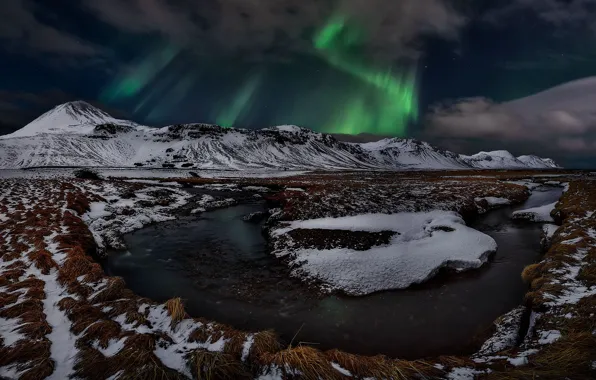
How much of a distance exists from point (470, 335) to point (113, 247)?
17.8 metres

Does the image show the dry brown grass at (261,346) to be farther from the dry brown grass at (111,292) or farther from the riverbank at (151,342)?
the dry brown grass at (111,292)

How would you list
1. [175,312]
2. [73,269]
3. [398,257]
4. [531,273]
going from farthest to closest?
[398,257], [531,273], [73,269], [175,312]

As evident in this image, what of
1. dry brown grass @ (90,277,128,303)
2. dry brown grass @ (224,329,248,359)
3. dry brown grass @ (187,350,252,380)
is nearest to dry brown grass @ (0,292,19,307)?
dry brown grass @ (90,277,128,303)

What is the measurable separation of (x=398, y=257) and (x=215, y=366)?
10029mm

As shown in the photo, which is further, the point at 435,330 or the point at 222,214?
the point at 222,214

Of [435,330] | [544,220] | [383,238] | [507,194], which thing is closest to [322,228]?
[383,238]

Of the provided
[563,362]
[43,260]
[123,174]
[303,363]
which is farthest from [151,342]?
[123,174]

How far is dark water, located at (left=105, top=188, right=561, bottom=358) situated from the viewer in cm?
837

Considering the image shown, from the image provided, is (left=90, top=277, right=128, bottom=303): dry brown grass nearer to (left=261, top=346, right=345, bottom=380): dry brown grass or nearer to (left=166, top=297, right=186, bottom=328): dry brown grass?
(left=166, top=297, right=186, bottom=328): dry brown grass

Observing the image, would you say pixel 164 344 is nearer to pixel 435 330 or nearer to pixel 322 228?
pixel 435 330

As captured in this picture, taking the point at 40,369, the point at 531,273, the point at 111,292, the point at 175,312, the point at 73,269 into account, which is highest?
the point at 531,273

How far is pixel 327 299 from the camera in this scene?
1056cm

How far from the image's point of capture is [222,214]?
90.7 ft

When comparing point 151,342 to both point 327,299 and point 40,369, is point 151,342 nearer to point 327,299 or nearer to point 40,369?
point 40,369
